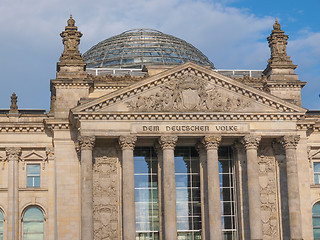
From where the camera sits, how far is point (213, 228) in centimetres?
5509

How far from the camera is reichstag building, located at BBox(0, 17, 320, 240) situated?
55.7 m

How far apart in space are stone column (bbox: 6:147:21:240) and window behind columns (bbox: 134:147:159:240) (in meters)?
10.0

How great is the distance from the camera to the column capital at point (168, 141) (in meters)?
56.1

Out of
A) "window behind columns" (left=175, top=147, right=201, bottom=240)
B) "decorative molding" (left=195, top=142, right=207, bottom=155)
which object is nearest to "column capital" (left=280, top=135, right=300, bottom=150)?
"decorative molding" (left=195, top=142, right=207, bottom=155)

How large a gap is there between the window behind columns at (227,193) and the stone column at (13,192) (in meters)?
17.3

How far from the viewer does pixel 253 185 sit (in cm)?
5631

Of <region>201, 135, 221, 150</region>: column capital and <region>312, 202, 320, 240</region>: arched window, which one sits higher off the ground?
<region>201, 135, 221, 150</region>: column capital

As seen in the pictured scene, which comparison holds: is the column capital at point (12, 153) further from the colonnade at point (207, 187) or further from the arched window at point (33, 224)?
the colonnade at point (207, 187)

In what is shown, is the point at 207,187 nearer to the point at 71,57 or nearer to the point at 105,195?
the point at 105,195

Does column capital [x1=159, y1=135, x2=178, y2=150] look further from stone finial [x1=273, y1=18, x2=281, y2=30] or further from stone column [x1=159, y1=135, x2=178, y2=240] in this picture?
stone finial [x1=273, y1=18, x2=281, y2=30]

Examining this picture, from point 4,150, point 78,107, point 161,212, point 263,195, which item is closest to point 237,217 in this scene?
point 263,195

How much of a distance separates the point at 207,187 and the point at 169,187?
408cm

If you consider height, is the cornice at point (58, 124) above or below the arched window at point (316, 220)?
above

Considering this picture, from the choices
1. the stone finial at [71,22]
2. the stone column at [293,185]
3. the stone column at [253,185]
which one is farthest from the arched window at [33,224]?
the stone column at [293,185]
